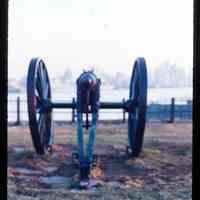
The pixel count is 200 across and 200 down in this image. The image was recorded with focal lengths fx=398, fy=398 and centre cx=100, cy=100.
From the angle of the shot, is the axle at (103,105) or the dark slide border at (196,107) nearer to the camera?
the dark slide border at (196,107)

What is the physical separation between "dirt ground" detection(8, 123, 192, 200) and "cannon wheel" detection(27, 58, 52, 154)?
3.5 inches

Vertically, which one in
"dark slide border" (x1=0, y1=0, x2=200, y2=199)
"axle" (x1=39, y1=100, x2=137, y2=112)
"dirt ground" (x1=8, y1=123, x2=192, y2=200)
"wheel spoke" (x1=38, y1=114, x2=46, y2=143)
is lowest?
"dirt ground" (x1=8, y1=123, x2=192, y2=200)

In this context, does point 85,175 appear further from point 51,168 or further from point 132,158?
point 132,158

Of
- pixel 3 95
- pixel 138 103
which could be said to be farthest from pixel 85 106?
pixel 3 95

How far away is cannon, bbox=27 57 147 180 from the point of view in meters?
Result: 3.20

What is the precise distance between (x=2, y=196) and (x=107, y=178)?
2.22 m

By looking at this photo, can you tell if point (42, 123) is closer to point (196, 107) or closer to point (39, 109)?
point (39, 109)

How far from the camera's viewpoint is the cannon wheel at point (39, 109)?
3.40m

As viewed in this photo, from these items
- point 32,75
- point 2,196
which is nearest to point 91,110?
point 32,75

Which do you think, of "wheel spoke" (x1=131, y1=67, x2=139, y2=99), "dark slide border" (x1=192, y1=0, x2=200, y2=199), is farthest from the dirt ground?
"dark slide border" (x1=192, y1=0, x2=200, y2=199)

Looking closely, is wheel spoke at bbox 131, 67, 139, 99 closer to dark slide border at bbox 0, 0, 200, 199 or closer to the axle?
the axle

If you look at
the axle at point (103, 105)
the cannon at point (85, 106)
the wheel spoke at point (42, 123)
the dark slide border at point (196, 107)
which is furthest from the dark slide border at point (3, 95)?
the wheel spoke at point (42, 123)

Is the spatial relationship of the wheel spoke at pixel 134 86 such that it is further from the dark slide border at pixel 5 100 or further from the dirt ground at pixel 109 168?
the dark slide border at pixel 5 100

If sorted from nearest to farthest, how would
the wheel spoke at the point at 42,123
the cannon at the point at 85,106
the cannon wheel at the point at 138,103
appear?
the cannon at the point at 85,106 → the cannon wheel at the point at 138,103 → the wheel spoke at the point at 42,123
